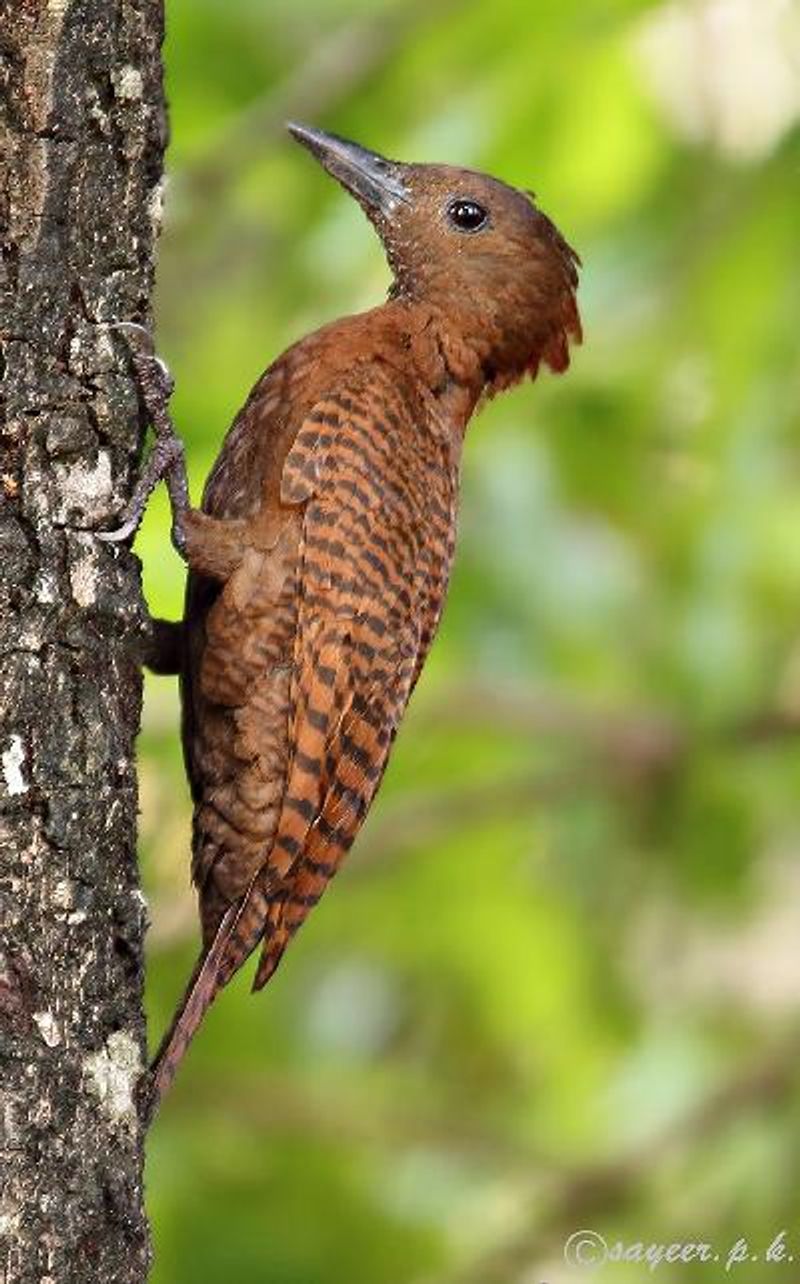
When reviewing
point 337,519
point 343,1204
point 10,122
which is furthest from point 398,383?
point 343,1204

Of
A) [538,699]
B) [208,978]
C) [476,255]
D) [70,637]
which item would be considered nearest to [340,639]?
[208,978]

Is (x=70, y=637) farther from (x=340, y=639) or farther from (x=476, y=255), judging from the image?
(x=476, y=255)

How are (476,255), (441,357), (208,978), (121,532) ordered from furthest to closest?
(476,255)
(441,357)
(208,978)
(121,532)

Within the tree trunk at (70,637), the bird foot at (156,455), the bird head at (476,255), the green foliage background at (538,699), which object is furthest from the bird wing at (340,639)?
the green foliage background at (538,699)

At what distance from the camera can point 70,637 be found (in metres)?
3.74

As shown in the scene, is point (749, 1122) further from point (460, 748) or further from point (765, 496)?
point (765, 496)

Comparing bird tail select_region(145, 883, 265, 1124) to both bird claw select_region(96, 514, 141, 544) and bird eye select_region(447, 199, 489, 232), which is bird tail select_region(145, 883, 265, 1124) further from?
bird eye select_region(447, 199, 489, 232)

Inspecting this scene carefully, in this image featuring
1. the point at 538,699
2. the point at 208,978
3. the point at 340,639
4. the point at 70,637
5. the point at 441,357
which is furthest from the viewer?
the point at 538,699

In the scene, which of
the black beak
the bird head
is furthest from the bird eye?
the black beak

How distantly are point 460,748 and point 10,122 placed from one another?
3.34 metres

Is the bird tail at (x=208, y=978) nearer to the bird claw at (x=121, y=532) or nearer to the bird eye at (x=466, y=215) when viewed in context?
the bird claw at (x=121, y=532)

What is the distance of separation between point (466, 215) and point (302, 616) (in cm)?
119

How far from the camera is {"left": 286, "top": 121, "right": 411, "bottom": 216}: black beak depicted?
5.36 metres

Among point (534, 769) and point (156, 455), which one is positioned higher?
point (534, 769)
